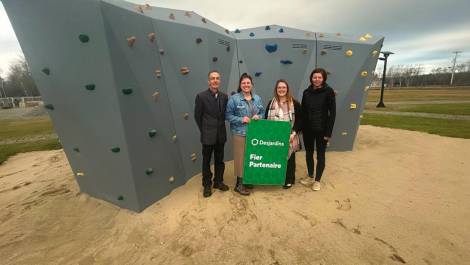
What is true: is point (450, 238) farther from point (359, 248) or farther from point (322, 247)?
point (322, 247)

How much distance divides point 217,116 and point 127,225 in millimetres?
1807

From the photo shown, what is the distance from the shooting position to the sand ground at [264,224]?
2.48 m

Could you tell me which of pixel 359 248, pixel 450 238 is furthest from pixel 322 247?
pixel 450 238

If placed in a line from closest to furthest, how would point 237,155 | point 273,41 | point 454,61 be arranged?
point 237,155 → point 273,41 → point 454,61

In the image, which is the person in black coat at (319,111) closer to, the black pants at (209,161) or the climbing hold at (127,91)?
the black pants at (209,161)

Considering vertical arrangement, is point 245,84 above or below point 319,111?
above

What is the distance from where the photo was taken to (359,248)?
249 cm

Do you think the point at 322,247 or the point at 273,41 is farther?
the point at 273,41

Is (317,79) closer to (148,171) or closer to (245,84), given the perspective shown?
(245,84)

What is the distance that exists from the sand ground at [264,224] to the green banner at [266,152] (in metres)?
0.27

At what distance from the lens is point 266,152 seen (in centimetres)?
349

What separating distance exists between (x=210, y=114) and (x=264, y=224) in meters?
1.58

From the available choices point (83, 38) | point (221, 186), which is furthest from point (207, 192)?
point (83, 38)

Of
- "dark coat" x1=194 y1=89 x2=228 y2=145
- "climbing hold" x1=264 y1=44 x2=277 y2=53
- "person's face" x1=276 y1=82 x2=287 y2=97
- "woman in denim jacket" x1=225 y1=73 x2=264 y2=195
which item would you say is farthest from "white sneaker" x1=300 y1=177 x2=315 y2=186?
"climbing hold" x1=264 y1=44 x2=277 y2=53
